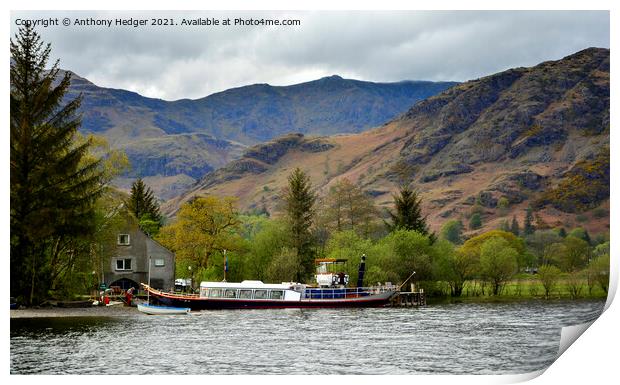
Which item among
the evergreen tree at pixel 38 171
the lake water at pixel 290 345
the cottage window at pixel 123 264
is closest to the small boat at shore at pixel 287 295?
the cottage window at pixel 123 264

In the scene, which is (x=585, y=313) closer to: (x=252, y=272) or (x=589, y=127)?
(x=252, y=272)

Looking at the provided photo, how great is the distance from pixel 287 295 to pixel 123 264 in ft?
36.3

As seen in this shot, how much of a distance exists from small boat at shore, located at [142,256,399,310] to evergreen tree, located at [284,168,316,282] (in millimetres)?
2578

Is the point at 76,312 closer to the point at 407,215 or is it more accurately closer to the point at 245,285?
the point at 245,285

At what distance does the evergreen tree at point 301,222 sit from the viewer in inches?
2257

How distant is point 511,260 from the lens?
2419 inches

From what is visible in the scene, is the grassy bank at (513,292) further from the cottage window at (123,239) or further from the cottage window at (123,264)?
the cottage window at (123,239)

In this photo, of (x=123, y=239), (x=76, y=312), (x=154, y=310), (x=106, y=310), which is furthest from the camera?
(x=123, y=239)

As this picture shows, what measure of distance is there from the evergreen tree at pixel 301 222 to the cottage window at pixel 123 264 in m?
10.9

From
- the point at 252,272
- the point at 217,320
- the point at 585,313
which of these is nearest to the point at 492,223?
the point at 252,272

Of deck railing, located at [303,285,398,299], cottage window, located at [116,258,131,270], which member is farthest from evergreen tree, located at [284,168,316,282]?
cottage window, located at [116,258,131,270]

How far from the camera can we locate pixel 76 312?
1348 inches

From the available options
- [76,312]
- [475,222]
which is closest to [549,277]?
[76,312]

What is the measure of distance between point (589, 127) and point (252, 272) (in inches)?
4677
